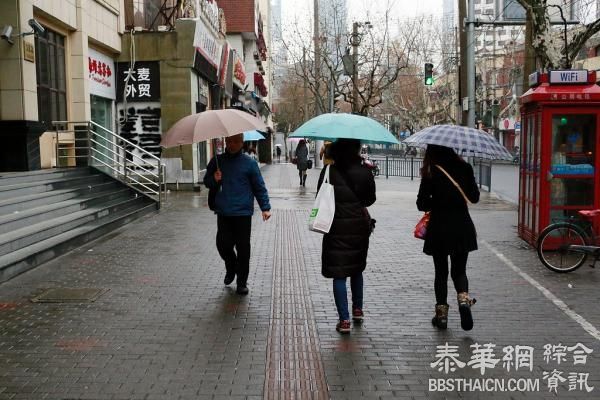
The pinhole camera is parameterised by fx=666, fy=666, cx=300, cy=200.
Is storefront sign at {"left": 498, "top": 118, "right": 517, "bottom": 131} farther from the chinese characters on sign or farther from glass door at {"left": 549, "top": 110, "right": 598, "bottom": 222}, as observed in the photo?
the chinese characters on sign

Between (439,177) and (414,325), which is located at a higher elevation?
(439,177)

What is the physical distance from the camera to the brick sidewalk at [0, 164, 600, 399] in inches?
183

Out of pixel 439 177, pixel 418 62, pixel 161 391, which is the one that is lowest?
pixel 161 391

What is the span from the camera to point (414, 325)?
20.2ft

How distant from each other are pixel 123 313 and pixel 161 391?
2.17 metres

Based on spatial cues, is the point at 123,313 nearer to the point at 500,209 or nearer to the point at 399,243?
the point at 399,243

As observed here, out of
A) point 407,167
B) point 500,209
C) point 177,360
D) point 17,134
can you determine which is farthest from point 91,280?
point 407,167

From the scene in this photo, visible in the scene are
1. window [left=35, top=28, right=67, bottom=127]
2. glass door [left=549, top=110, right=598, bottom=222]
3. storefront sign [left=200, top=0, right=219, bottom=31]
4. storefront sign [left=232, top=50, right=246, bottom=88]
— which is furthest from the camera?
storefront sign [left=232, top=50, right=246, bottom=88]

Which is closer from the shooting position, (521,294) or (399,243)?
(521,294)

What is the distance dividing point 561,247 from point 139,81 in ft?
53.4

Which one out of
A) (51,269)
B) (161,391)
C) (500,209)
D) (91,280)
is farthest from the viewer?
(500,209)

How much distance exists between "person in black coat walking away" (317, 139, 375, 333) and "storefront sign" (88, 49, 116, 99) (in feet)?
Answer: 48.3

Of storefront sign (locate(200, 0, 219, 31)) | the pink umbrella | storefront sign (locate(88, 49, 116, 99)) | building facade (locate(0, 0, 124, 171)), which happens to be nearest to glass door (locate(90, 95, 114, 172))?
building facade (locate(0, 0, 124, 171))

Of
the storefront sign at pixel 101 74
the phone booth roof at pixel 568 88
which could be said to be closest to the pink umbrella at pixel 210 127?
the phone booth roof at pixel 568 88
